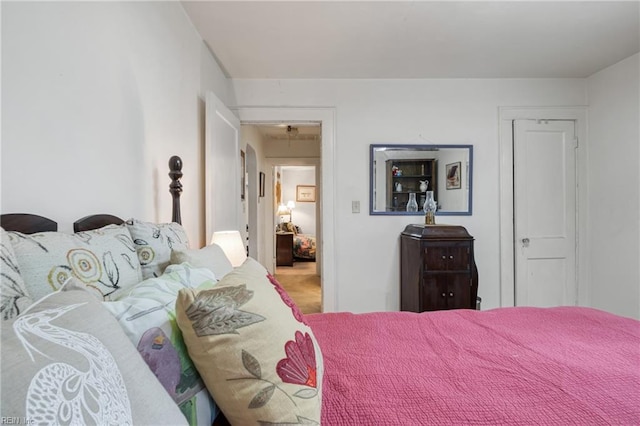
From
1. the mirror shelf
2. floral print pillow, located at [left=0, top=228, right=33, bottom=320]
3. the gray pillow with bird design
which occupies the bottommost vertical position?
the gray pillow with bird design

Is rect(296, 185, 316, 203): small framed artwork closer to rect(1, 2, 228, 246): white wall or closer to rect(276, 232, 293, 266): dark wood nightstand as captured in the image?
rect(276, 232, 293, 266): dark wood nightstand

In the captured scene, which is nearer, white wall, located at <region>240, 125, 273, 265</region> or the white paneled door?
the white paneled door

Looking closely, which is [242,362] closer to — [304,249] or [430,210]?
[430,210]

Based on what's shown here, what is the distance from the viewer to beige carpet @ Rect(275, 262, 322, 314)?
4117mm

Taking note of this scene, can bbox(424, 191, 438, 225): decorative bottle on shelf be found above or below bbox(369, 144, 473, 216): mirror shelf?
below

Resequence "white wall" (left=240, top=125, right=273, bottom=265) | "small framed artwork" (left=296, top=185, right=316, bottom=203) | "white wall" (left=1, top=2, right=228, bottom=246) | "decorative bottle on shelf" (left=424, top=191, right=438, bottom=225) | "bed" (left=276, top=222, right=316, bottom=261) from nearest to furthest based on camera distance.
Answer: "white wall" (left=1, top=2, right=228, bottom=246) < "decorative bottle on shelf" (left=424, top=191, right=438, bottom=225) < "white wall" (left=240, top=125, right=273, bottom=265) < "bed" (left=276, top=222, right=316, bottom=261) < "small framed artwork" (left=296, top=185, right=316, bottom=203)

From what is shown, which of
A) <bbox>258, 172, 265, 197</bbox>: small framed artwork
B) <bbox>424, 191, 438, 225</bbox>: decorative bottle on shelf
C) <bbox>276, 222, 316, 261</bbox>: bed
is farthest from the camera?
<bbox>276, 222, 316, 261</bbox>: bed

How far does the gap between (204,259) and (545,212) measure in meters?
3.31

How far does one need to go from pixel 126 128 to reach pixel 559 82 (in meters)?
3.73

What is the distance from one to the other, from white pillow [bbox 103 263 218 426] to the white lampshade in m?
1.24

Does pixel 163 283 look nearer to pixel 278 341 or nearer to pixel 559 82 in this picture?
pixel 278 341

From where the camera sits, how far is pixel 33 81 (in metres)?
0.94

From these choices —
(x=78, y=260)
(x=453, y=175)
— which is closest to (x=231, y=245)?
(x=78, y=260)

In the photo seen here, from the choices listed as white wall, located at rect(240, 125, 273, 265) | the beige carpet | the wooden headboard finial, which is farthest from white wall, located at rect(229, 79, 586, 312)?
the wooden headboard finial
